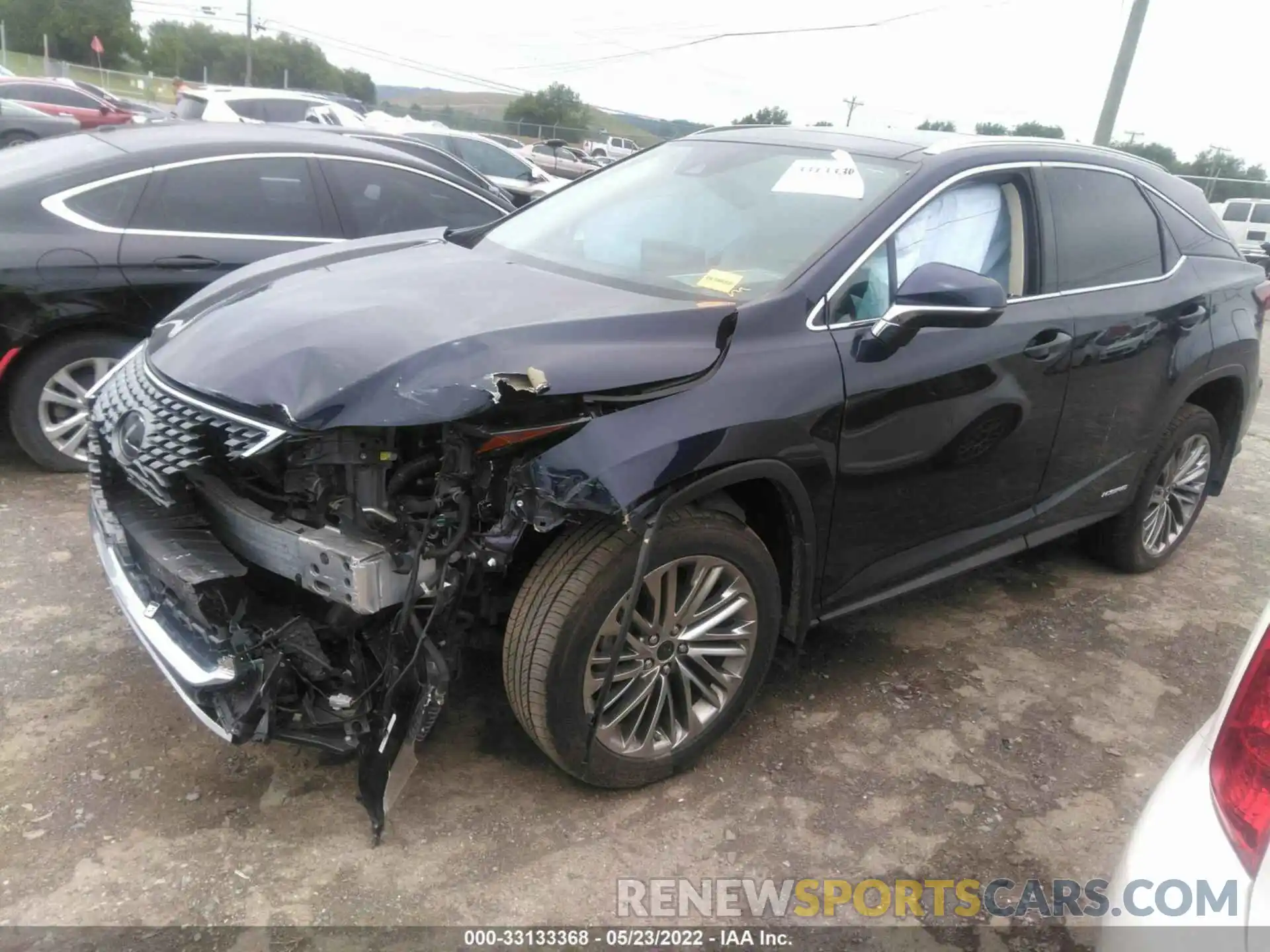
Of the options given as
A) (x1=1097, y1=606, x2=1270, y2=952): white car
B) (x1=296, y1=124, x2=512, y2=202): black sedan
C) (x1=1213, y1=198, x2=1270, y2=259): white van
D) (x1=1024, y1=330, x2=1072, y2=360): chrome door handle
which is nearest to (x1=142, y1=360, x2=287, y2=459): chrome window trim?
(x1=1097, y1=606, x2=1270, y2=952): white car

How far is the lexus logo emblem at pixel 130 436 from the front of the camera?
8.16 feet

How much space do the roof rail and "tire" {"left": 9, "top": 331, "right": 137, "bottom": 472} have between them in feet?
12.0

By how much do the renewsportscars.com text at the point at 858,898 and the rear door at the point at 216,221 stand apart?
3.57 metres

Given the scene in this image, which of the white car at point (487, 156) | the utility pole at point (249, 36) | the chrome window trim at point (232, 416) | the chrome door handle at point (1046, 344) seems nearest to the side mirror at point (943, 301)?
the chrome door handle at point (1046, 344)

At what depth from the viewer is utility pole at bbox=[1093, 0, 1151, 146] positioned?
13.2 meters

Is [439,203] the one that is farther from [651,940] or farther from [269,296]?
[651,940]

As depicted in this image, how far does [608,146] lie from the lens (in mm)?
37156

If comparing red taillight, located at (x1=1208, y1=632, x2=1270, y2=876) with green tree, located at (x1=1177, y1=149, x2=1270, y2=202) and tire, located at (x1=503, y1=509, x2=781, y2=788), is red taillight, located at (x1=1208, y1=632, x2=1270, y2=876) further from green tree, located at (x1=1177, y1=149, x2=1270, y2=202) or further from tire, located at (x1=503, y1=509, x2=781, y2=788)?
green tree, located at (x1=1177, y1=149, x2=1270, y2=202)

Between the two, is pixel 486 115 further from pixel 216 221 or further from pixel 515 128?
pixel 216 221

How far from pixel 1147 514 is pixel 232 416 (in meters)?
3.92

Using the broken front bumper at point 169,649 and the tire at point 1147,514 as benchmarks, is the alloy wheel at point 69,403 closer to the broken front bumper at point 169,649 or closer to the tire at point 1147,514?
the broken front bumper at point 169,649

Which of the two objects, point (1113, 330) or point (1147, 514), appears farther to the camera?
point (1147, 514)

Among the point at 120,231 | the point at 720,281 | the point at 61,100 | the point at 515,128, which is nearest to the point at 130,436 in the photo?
the point at 720,281

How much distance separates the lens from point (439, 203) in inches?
220
